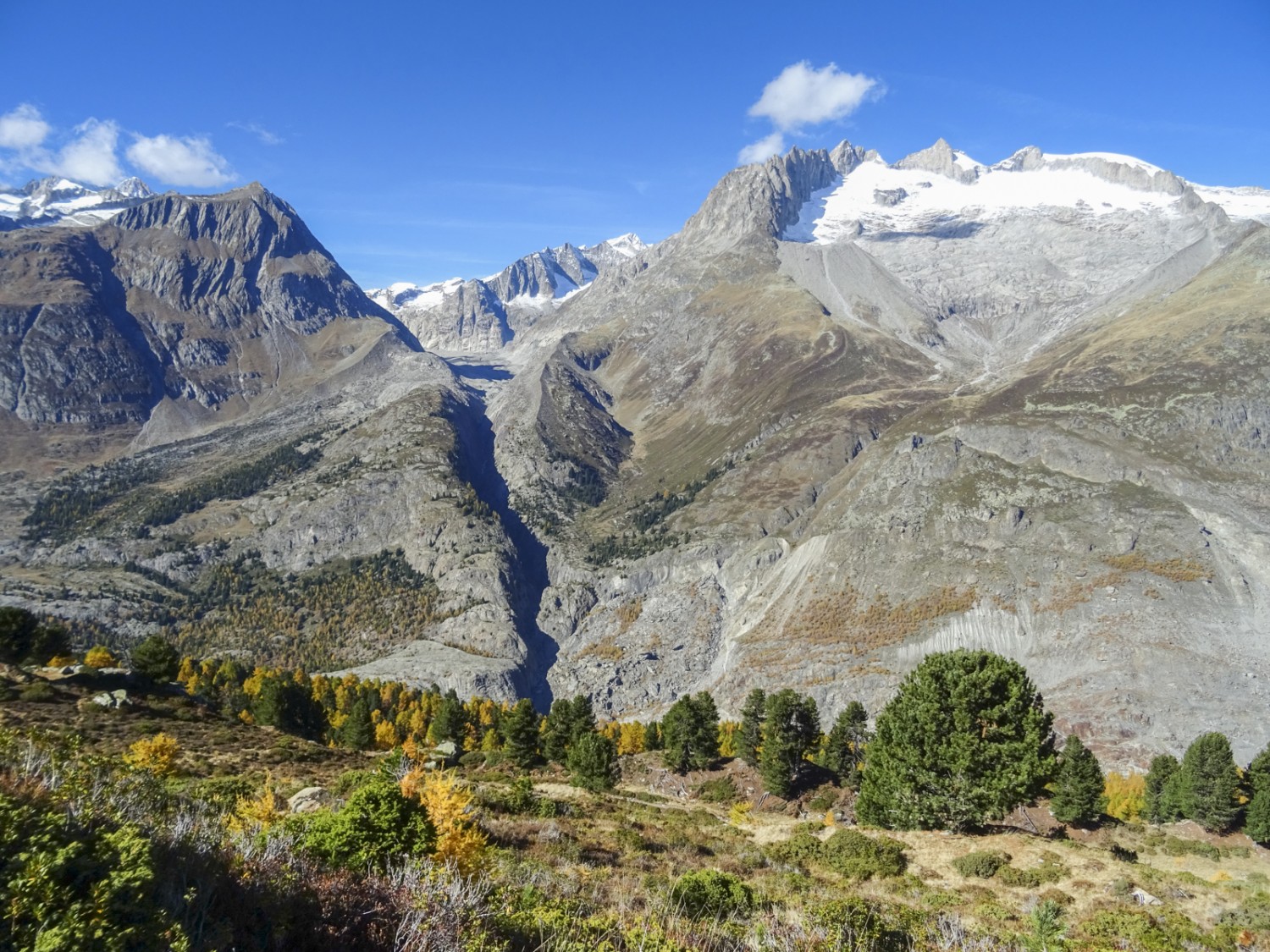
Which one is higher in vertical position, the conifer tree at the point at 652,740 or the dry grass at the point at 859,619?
the dry grass at the point at 859,619

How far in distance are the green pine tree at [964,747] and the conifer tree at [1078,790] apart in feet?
71.9

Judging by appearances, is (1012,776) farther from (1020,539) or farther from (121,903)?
(1020,539)

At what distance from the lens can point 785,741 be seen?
48.8 meters

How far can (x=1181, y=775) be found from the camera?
54.2 metres

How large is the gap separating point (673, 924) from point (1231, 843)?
55415mm

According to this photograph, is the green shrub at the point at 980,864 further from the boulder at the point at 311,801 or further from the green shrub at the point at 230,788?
the green shrub at the point at 230,788

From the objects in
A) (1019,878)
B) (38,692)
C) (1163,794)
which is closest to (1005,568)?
(1163,794)

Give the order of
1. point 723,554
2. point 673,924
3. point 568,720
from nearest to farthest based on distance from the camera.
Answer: point 673,924 < point 568,720 < point 723,554

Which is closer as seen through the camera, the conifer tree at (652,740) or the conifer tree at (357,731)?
the conifer tree at (357,731)

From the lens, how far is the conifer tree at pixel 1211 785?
48906 millimetres

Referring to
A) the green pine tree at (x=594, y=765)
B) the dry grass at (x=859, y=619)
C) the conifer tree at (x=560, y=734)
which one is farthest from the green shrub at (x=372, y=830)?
the dry grass at (x=859, y=619)

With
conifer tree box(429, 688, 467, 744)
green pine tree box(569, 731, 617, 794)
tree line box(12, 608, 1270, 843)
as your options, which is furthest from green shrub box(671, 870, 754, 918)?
conifer tree box(429, 688, 467, 744)

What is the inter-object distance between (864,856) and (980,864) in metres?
4.08

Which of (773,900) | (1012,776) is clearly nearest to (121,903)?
(773,900)
